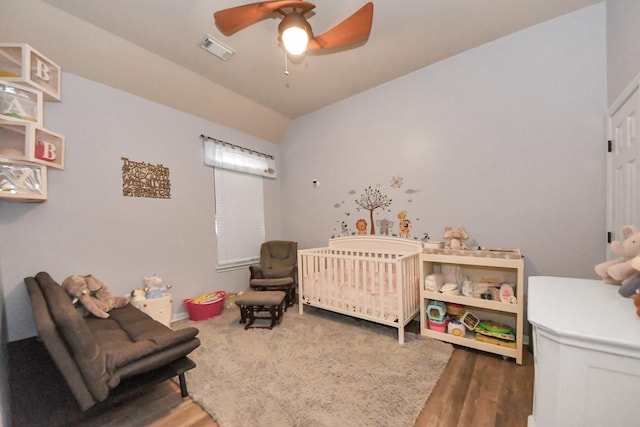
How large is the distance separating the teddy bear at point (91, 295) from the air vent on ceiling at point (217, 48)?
2.42m

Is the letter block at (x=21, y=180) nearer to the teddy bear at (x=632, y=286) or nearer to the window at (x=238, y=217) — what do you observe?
the window at (x=238, y=217)

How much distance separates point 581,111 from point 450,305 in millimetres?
2051

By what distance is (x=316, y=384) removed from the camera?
1.70m

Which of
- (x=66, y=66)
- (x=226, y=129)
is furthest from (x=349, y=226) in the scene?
(x=66, y=66)

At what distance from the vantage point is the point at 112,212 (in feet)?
8.20

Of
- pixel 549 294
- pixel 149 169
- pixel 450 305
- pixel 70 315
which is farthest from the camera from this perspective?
pixel 149 169

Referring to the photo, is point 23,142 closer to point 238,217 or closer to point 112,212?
point 112,212

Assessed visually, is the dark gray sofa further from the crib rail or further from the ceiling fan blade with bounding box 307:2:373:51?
the ceiling fan blade with bounding box 307:2:373:51

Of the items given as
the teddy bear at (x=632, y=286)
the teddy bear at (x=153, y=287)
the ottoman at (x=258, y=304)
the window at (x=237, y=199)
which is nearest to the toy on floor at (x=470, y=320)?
the teddy bear at (x=632, y=286)

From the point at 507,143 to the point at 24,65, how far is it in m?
4.01

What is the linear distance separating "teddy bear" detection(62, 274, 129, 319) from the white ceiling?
2.02 m

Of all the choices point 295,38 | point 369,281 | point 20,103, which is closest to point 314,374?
point 369,281

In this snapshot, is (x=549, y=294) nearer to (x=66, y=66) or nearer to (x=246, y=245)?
(x=246, y=245)

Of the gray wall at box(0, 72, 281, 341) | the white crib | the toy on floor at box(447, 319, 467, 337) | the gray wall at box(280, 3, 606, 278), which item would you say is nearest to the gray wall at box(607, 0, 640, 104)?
the gray wall at box(280, 3, 606, 278)
